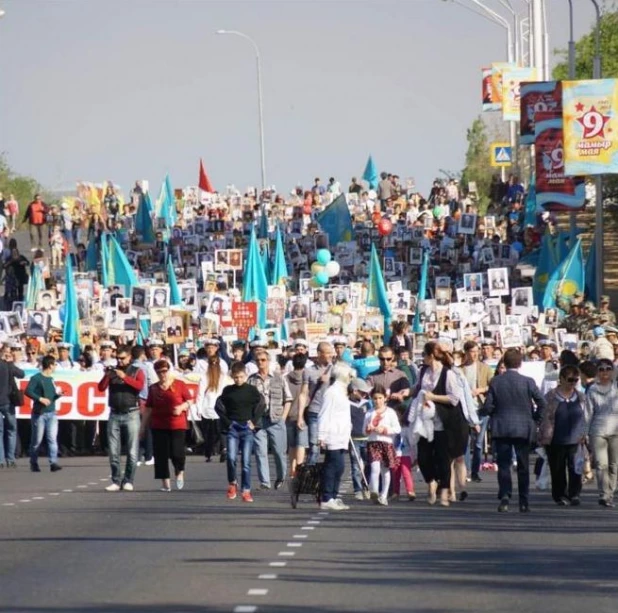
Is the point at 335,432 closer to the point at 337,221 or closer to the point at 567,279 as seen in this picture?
the point at 567,279

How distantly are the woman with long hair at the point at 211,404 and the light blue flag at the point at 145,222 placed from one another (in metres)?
30.2

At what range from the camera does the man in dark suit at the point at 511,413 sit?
22719 mm

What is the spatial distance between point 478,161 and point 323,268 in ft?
263

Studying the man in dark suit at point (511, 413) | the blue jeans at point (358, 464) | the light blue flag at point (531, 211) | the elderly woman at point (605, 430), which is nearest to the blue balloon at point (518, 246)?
the light blue flag at point (531, 211)

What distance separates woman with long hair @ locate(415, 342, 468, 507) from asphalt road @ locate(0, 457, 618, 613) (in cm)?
36

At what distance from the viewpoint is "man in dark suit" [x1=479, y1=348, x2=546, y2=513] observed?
22719 millimetres

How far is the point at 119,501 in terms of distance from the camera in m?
24.0

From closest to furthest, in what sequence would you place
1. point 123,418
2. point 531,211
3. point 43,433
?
point 123,418 < point 43,433 < point 531,211

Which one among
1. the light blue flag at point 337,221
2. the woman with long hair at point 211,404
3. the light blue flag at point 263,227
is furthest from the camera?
the light blue flag at point 263,227

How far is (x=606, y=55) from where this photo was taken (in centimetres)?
9762

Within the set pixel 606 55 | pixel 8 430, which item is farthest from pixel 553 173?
pixel 606 55

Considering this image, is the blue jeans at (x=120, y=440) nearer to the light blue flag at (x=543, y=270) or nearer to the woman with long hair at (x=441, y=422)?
the woman with long hair at (x=441, y=422)

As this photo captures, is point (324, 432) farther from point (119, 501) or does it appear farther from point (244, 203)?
point (244, 203)

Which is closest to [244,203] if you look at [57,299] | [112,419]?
[57,299]
